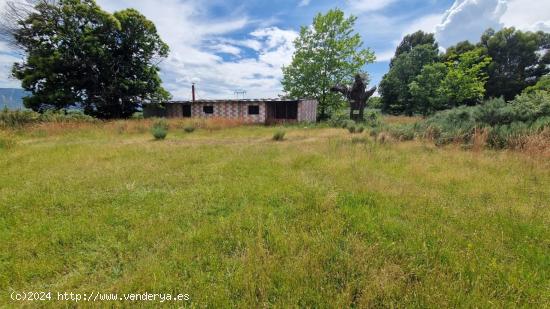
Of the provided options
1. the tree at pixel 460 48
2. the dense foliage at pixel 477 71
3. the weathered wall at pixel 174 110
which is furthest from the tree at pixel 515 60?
the weathered wall at pixel 174 110

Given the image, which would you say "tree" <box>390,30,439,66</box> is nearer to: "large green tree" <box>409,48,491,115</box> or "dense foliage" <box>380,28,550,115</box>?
"dense foliage" <box>380,28,550,115</box>

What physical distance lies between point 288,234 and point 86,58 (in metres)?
22.3

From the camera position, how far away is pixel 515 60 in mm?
22656

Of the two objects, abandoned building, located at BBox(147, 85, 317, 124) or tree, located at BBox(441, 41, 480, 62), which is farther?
tree, located at BBox(441, 41, 480, 62)

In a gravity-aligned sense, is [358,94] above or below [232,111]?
above

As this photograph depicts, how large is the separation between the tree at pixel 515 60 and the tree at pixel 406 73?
17.0 ft

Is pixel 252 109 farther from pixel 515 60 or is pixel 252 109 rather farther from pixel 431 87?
pixel 515 60

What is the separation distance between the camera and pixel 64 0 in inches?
638

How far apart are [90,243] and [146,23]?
22.2 meters

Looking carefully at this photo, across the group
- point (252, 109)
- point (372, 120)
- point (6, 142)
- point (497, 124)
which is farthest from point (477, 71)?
point (6, 142)

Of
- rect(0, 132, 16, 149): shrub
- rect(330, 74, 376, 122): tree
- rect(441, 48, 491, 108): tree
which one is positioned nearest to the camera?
rect(0, 132, 16, 149): shrub

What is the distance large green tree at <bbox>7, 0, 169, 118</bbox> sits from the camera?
16219 mm

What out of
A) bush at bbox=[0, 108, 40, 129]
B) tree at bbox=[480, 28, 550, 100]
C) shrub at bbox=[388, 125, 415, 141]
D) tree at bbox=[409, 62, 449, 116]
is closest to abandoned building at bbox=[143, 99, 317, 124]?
bush at bbox=[0, 108, 40, 129]

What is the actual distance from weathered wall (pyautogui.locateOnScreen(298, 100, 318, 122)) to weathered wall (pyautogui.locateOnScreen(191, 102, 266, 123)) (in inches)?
131
